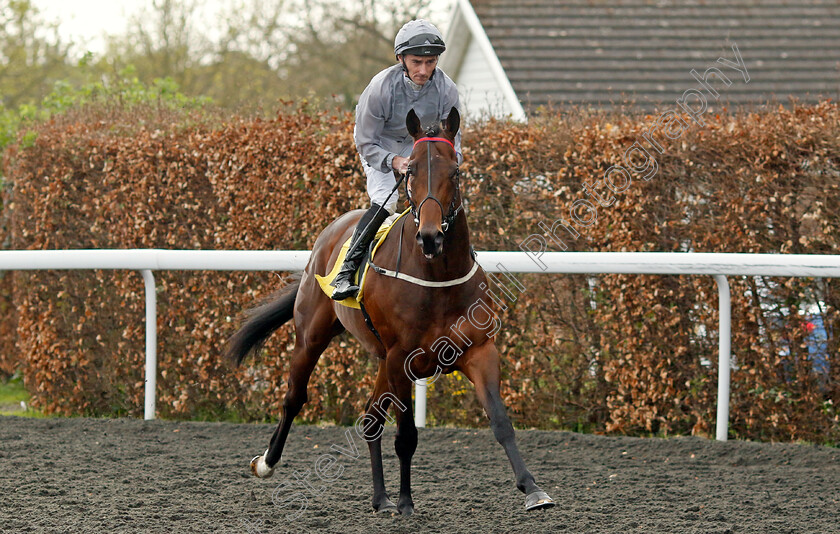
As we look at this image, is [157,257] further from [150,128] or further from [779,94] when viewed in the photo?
[779,94]

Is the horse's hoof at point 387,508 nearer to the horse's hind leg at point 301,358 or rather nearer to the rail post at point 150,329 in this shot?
the horse's hind leg at point 301,358

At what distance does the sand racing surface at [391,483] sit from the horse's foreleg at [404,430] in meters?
0.09

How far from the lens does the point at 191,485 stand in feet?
15.1

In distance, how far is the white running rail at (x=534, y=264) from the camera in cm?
514

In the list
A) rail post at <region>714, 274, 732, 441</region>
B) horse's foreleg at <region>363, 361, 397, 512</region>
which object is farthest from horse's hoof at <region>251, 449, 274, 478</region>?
rail post at <region>714, 274, 732, 441</region>

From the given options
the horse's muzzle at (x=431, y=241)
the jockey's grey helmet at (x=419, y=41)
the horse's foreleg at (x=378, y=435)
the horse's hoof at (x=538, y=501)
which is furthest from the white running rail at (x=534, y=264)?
the horse's hoof at (x=538, y=501)

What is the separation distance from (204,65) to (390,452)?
17053 millimetres

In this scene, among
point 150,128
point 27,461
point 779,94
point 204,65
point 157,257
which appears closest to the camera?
point 27,461

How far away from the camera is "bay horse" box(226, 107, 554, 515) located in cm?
353

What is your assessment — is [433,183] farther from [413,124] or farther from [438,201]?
[413,124]

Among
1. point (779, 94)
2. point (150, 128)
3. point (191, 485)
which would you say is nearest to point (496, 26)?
point (779, 94)

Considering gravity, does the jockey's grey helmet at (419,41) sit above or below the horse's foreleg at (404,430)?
above

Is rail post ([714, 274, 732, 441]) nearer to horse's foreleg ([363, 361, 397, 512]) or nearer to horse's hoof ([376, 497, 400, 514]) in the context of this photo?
horse's foreleg ([363, 361, 397, 512])

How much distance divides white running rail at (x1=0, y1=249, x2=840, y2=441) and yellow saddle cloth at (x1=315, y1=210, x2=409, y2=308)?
1150 millimetres
